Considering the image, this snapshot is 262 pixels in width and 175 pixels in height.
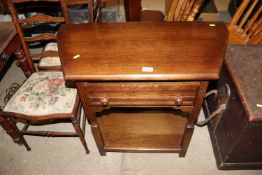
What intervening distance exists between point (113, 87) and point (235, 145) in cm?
87

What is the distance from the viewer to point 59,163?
5.98 feet

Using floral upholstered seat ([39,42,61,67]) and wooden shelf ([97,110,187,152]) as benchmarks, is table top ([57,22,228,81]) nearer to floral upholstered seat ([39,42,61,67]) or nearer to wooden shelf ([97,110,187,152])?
floral upholstered seat ([39,42,61,67])

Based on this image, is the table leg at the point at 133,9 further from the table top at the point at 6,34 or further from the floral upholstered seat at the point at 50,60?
the table top at the point at 6,34

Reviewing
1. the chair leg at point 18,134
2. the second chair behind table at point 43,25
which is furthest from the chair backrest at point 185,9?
the chair leg at point 18,134

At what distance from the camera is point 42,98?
5.17 feet

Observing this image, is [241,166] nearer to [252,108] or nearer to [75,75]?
[252,108]

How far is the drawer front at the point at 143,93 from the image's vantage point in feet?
3.90

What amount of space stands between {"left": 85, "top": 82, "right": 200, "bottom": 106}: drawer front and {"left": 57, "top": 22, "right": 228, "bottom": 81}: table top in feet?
0.29

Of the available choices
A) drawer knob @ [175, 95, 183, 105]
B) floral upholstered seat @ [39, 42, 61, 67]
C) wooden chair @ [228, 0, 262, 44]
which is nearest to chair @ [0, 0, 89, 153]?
floral upholstered seat @ [39, 42, 61, 67]

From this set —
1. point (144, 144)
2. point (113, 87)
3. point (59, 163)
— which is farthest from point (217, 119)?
point (59, 163)

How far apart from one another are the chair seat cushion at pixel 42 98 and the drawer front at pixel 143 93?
0.32 meters

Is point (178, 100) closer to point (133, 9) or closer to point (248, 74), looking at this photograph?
point (248, 74)

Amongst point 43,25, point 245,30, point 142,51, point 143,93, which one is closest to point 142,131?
point 143,93

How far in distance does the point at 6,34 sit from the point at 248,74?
1.60 metres
